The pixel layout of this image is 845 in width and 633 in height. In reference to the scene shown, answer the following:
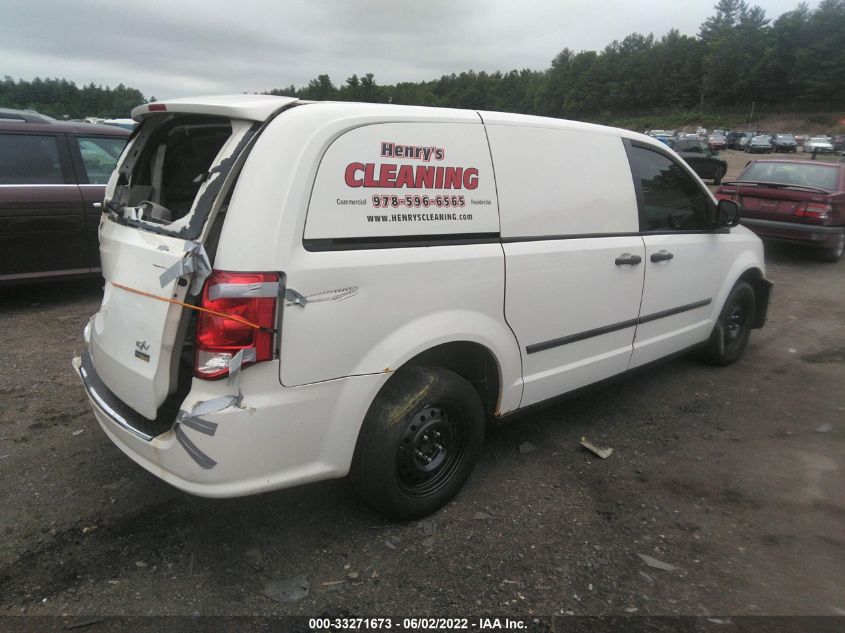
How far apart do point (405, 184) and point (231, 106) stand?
0.75m

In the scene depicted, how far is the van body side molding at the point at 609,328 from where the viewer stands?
10.2 feet

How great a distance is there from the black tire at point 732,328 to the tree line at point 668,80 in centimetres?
4550

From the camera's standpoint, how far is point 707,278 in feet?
14.0

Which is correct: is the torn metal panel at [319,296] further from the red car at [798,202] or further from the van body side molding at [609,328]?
the red car at [798,202]

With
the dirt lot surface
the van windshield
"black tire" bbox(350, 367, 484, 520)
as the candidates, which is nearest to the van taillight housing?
"black tire" bbox(350, 367, 484, 520)

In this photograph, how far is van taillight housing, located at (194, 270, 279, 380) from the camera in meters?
2.07

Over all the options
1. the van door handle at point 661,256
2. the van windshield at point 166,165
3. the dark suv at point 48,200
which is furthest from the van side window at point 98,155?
the van door handle at point 661,256

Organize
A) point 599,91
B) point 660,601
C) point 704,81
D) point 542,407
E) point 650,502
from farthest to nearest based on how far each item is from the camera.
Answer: point 599,91 < point 704,81 < point 542,407 < point 650,502 < point 660,601

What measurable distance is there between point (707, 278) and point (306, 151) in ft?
10.7

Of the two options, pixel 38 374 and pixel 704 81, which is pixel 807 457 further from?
pixel 704 81

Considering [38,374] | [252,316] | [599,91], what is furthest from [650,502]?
[599,91]

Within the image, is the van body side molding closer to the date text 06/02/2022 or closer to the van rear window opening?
the date text 06/02/2022

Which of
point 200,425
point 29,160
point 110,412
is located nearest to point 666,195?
point 200,425

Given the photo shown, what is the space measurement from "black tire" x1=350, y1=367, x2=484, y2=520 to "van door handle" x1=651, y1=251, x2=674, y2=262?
5.23ft
